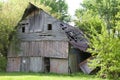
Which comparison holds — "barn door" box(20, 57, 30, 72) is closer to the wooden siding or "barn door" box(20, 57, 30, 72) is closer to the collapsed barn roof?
the wooden siding

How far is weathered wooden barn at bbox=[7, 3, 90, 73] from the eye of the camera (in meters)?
37.3

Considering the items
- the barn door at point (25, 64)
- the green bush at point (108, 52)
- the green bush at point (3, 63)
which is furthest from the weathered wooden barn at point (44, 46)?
the green bush at point (108, 52)

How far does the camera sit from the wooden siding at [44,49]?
122ft

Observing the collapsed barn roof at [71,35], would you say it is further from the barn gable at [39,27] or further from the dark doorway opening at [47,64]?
the dark doorway opening at [47,64]

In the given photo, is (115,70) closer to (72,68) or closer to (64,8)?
(72,68)

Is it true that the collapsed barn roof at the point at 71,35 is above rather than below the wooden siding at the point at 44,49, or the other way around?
above

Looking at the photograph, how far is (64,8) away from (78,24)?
20.3 meters

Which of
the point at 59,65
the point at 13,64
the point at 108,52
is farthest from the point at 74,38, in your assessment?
the point at 108,52

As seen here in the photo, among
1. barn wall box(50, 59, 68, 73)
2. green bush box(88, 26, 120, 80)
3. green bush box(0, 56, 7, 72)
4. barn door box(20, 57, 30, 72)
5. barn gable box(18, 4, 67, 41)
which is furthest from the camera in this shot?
green bush box(0, 56, 7, 72)

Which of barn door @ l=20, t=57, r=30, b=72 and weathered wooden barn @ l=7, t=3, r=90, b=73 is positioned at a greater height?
weathered wooden barn @ l=7, t=3, r=90, b=73

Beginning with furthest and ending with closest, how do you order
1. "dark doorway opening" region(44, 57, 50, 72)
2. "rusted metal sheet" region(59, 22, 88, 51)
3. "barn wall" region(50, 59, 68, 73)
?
"dark doorway opening" region(44, 57, 50, 72), "rusted metal sheet" region(59, 22, 88, 51), "barn wall" region(50, 59, 68, 73)

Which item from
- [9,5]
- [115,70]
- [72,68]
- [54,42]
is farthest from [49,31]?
[115,70]

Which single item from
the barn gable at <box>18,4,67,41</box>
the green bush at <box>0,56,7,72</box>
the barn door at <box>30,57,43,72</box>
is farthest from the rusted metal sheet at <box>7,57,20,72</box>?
the barn gable at <box>18,4,67,41</box>

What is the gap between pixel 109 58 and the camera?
22109mm
